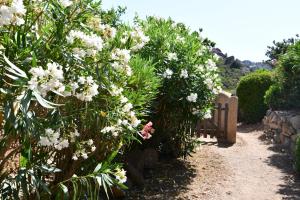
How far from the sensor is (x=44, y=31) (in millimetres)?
3383

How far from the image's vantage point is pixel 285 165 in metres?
8.92

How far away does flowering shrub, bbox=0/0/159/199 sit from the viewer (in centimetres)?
266

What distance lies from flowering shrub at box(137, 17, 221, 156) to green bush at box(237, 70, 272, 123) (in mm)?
6497

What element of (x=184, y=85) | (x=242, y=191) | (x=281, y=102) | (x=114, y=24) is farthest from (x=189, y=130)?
(x=281, y=102)

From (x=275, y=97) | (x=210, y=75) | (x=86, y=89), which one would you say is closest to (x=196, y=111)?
(x=210, y=75)

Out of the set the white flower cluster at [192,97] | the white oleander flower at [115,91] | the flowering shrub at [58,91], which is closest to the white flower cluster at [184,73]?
the white flower cluster at [192,97]

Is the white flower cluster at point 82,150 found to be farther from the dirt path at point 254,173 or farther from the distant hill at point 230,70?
the distant hill at point 230,70

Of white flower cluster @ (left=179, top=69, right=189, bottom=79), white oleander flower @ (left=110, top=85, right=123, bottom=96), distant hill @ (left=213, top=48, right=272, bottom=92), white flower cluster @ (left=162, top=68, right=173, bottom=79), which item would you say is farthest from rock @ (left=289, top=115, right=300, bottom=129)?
distant hill @ (left=213, top=48, right=272, bottom=92)

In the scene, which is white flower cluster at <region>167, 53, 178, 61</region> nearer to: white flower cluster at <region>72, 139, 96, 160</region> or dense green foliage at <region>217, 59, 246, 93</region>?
white flower cluster at <region>72, 139, 96, 160</region>

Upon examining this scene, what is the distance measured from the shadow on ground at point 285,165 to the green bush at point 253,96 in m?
2.28

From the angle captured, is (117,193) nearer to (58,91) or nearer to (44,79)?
(58,91)

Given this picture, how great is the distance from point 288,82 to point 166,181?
481cm

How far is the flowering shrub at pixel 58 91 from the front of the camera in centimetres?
266

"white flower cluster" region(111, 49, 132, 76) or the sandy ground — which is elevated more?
"white flower cluster" region(111, 49, 132, 76)
